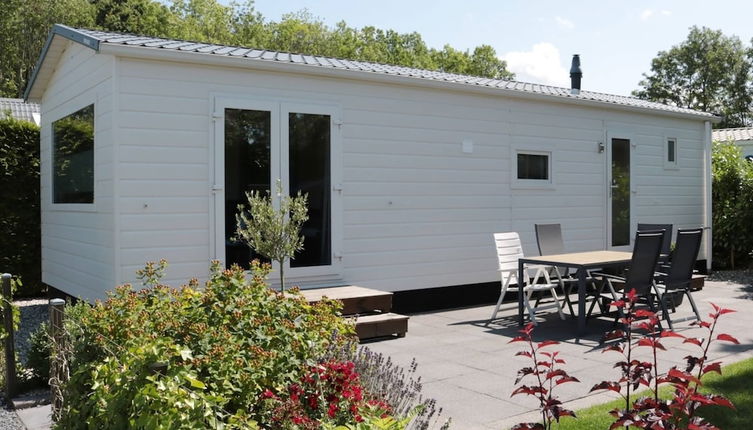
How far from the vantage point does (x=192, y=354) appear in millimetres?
2883

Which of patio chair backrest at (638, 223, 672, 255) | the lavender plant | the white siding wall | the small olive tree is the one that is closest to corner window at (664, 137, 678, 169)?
the white siding wall

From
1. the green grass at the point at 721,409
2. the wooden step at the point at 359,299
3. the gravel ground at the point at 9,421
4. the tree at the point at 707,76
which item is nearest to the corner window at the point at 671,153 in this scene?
the wooden step at the point at 359,299

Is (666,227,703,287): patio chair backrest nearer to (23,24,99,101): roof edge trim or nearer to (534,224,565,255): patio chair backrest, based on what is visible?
(534,224,565,255): patio chair backrest

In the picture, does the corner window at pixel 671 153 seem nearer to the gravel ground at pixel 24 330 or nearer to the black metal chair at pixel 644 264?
the black metal chair at pixel 644 264

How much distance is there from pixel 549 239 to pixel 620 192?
102 inches

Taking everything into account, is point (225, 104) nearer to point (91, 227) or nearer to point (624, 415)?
point (91, 227)

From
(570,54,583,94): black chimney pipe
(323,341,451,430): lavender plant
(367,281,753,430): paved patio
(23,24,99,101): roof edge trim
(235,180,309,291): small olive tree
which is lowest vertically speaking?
(367,281,753,430): paved patio

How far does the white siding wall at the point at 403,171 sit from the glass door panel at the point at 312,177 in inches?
8.6

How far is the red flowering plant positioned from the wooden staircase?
11.7ft

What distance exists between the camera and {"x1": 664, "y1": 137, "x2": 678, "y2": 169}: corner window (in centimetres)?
1116

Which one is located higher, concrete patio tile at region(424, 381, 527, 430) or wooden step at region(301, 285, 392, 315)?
wooden step at region(301, 285, 392, 315)

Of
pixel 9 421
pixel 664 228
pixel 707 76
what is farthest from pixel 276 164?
pixel 707 76

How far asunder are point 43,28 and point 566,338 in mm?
26740

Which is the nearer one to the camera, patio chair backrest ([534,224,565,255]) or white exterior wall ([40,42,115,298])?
white exterior wall ([40,42,115,298])
